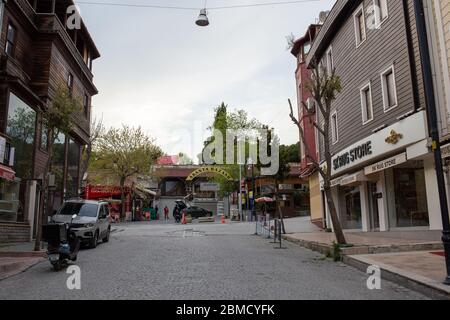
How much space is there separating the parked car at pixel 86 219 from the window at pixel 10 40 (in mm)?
6989

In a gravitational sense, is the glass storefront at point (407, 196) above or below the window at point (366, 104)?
below

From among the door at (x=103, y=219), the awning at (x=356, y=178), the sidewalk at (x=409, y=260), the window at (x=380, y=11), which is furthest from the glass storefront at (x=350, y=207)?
the door at (x=103, y=219)

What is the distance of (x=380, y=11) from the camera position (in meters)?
16.9

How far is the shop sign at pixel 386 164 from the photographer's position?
14.3 meters

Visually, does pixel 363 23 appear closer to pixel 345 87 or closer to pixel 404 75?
pixel 345 87

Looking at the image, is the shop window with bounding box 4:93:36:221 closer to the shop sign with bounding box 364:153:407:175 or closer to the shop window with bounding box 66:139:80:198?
the shop window with bounding box 66:139:80:198

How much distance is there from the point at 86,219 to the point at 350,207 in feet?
42.1

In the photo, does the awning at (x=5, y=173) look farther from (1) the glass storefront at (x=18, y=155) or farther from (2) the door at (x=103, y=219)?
(2) the door at (x=103, y=219)

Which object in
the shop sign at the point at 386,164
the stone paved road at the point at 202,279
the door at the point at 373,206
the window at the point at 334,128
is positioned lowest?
the stone paved road at the point at 202,279

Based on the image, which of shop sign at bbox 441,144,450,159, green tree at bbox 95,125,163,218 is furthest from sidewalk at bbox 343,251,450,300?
green tree at bbox 95,125,163,218

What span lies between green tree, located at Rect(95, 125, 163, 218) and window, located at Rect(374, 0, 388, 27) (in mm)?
30399

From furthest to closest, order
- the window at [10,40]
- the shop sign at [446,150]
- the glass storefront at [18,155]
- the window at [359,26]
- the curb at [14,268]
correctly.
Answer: the window at [359,26]
the window at [10,40]
the glass storefront at [18,155]
the shop sign at [446,150]
the curb at [14,268]

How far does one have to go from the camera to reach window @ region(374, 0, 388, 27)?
1633 centimetres
